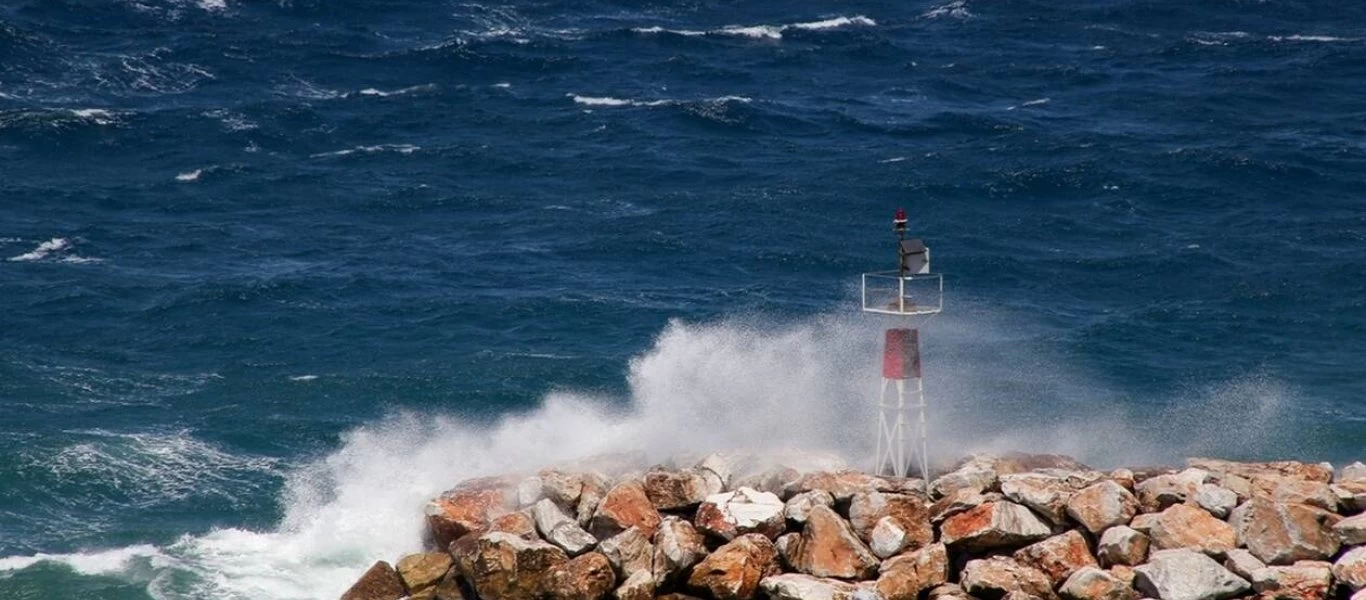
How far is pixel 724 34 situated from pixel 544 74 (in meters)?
11.2

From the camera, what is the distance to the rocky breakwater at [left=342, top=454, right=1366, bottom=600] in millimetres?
33844

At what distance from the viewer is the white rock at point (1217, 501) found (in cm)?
3509

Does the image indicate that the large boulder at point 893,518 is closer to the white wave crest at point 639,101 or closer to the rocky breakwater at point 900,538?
the rocky breakwater at point 900,538

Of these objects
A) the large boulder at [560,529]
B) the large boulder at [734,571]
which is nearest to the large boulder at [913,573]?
the large boulder at [734,571]

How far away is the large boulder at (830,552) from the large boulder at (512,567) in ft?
15.0

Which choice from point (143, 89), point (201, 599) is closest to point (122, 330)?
point (201, 599)

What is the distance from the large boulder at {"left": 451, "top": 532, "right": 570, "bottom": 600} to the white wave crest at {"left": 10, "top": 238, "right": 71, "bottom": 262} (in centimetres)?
3333

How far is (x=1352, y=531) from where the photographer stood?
34.2m

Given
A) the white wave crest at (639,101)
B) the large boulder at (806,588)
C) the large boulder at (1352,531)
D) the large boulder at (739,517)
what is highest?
the white wave crest at (639,101)

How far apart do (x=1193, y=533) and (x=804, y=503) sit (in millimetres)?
7288

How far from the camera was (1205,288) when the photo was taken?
2335 inches

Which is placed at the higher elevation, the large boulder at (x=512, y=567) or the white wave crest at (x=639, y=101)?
the white wave crest at (x=639, y=101)

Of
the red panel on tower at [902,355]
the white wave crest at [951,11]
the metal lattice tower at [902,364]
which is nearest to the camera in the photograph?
the metal lattice tower at [902,364]

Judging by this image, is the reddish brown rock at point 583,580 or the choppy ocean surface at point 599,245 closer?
the reddish brown rock at point 583,580
